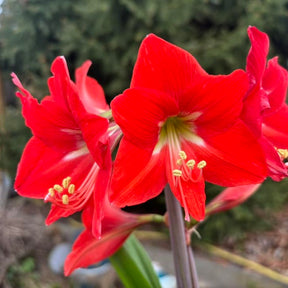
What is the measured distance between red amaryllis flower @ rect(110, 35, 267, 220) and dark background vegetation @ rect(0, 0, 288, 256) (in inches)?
65.6

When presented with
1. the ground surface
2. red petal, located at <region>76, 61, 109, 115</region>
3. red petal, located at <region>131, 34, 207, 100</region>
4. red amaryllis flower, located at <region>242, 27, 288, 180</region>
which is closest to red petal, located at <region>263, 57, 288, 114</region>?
red amaryllis flower, located at <region>242, 27, 288, 180</region>

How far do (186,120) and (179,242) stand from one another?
5.8 inches

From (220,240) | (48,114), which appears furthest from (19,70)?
(48,114)

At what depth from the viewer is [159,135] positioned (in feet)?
1.31

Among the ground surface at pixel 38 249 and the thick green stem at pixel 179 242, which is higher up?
the thick green stem at pixel 179 242

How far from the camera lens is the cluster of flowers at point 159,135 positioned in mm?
339

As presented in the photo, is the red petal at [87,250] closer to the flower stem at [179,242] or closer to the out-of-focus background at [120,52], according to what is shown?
the flower stem at [179,242]

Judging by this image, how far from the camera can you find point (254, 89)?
34 cm

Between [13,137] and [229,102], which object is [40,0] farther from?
[229,102]

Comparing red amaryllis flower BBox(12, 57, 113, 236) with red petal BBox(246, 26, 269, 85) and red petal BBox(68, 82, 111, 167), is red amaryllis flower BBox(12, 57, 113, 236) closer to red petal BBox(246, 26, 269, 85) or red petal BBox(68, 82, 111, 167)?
red petal BBox(68, 82, 111, 167)

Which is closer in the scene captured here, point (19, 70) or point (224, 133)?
point (224, 133)

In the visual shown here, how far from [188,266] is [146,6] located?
70.0 inches

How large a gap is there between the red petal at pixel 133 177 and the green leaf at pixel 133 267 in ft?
0.64

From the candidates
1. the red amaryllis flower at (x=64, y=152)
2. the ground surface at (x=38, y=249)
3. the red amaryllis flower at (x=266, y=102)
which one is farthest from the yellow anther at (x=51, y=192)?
the ground surface at (x=38, y=249)
